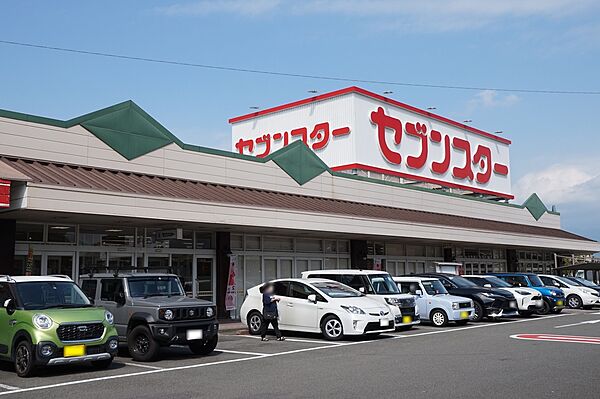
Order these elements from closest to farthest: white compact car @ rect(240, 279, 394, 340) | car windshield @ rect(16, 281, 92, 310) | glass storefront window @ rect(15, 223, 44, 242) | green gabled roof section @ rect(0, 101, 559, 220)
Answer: car windshield @ rect(16, 281, 92, 310), white compact car @ rect(240, 279, 394, 340), glass storefront window @ rect(15, 223, 44, 242), green gabled roof section @ rect(0, 101, 559, 220)

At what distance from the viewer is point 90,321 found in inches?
462

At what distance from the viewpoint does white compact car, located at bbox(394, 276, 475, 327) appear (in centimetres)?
2014

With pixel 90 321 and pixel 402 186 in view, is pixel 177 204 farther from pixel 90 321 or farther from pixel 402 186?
pixel 402 186

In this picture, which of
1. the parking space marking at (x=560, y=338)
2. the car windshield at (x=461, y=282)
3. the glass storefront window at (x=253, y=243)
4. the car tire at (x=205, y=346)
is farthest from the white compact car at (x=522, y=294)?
the car tire at (x=205, y=346)

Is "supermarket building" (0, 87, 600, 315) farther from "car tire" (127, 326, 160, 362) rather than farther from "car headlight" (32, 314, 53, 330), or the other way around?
"car headlight" (32, 314, 53, 330)

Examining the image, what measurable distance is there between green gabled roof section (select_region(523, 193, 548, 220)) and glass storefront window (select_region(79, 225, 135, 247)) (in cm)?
2953

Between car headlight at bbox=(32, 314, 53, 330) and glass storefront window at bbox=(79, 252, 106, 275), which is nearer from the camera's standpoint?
car headlight at bbox=(32, 314, 53, 330)

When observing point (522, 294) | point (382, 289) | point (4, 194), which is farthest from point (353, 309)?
point (522, 294)

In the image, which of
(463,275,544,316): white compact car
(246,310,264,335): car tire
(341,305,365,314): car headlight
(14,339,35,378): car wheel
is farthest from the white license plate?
(463,275,544,316): white compact car

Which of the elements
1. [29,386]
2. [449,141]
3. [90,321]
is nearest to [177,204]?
[90,321]

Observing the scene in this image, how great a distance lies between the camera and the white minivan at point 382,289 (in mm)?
18703

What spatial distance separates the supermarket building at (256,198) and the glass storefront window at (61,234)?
3 cm

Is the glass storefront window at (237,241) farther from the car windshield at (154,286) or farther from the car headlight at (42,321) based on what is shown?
the car headlight at (42,321)

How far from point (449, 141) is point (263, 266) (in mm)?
18682
